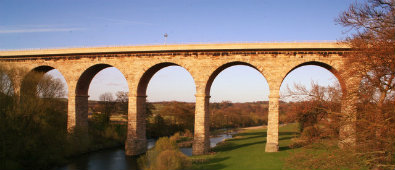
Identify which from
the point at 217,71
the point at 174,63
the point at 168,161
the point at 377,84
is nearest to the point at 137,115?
the point at 174,63

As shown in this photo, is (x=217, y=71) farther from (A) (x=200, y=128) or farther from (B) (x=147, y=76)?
(B) (x=147, y=76)

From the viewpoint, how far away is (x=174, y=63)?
19984 millimetres

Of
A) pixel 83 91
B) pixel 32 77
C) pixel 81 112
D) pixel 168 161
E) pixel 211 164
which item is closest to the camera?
pixel 168 161

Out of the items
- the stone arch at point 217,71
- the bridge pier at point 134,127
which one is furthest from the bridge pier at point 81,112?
the stone arch at point 217,71

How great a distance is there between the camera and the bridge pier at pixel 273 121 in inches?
718

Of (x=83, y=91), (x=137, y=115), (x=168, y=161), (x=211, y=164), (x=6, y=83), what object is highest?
(x=6, y=83)

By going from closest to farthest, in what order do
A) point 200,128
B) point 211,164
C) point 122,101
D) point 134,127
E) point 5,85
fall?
point 211,164
point 5,85
point 200,128
point 134,127
point 122,101

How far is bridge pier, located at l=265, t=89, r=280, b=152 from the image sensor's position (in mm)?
18234

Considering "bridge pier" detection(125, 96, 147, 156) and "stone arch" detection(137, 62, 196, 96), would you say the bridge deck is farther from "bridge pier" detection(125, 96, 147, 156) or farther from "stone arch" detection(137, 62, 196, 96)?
"bridge pier" detection(125, 96, 147, 156)

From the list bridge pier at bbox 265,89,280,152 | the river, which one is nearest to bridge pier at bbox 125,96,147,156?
the river

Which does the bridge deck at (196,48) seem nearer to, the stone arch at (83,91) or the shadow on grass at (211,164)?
the stone arch at (83,91)

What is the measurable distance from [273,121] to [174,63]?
8.36 metres

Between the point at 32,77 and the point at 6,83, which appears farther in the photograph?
the point at 32,77

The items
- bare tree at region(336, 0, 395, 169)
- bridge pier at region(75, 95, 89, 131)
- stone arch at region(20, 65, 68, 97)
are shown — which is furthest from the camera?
bridge pier at region(75, 95, 89, 131)
